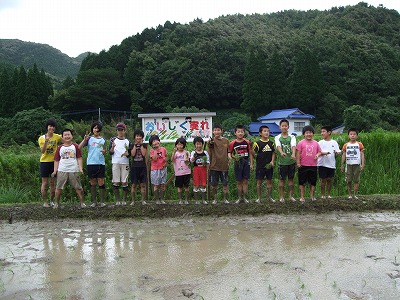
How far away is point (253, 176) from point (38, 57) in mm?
105559

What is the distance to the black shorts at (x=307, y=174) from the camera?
299 inches

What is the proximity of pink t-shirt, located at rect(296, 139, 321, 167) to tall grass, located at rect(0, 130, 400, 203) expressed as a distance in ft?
4.92

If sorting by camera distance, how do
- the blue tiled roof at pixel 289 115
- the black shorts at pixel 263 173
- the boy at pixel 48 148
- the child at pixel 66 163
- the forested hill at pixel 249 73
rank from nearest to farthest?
the child at pixel 66 163, the boy at pixel 48 148, the black shorts at pixel 263 173, the blue tiled roof at pixel 289 115, the forested hill at pixel 249 73

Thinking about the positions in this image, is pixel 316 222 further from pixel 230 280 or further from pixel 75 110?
pixel 75 110

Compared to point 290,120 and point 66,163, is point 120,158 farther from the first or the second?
point 290,120

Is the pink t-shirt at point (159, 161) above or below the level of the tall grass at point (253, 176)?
above

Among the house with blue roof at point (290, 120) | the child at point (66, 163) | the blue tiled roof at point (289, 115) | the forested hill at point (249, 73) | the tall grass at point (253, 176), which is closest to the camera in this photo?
the child at point (66, 163)

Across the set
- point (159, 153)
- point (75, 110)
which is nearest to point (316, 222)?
point (159, 153)

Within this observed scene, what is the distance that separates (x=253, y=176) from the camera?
896 cm

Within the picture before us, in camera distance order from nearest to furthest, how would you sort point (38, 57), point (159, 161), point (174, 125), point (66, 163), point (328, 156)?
1. point (66, 163)
2. point (159, 161)
3. point (328, 156)
4. point (174, 125)
5. point (38, 57)

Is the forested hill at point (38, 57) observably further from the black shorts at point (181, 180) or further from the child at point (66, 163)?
the black shorts at point (181, 180)

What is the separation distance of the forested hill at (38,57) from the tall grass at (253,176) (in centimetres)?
8951

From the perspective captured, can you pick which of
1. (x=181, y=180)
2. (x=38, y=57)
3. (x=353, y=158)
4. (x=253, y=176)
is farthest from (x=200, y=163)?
(x=38, y=57)

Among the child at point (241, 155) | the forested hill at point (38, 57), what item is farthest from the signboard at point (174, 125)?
the forested hill at point (38, 57)
